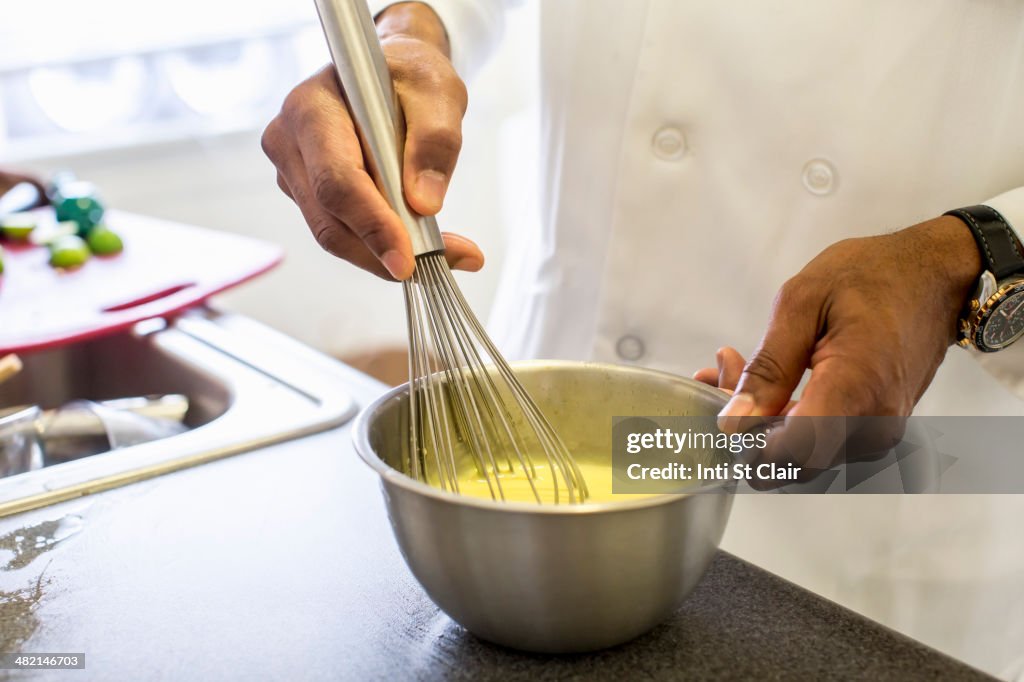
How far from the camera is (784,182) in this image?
642 millimetres

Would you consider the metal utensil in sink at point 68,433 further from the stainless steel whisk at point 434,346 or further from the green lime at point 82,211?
the green lime at point 82,211

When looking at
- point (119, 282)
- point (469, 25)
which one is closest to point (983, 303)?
point (469, 25)

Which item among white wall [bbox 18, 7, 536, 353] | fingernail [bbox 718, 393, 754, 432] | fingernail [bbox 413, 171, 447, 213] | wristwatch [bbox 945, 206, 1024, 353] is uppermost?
fingernail [bbox 413, 171, 447, 213]

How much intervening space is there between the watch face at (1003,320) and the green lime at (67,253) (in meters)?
0.82

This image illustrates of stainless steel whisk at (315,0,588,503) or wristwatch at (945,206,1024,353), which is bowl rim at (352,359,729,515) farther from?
wristwatch at (945,206,1024,353)

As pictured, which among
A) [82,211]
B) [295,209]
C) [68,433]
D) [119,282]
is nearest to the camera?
A: [68,433]

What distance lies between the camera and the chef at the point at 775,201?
48 cm

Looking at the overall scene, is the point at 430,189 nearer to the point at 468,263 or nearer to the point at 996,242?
the point at 468,263

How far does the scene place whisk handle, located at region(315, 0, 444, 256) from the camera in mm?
457

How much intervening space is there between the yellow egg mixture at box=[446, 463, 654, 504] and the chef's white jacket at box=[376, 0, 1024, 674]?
9.4 inches

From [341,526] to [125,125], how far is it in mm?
1541

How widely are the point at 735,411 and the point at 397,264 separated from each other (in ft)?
0.54

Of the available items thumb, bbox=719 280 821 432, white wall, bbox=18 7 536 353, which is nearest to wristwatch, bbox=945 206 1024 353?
thumb, bbox=719 280 821 432

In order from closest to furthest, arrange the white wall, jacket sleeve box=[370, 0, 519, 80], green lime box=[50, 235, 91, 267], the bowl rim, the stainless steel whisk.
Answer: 1. the bowl rim
2. the stainless steel whisk
3. jacket sleeve box=[370, 0, 519, 80]
4. green lime box=[50, 235, 91, 267]
5. the white wall
